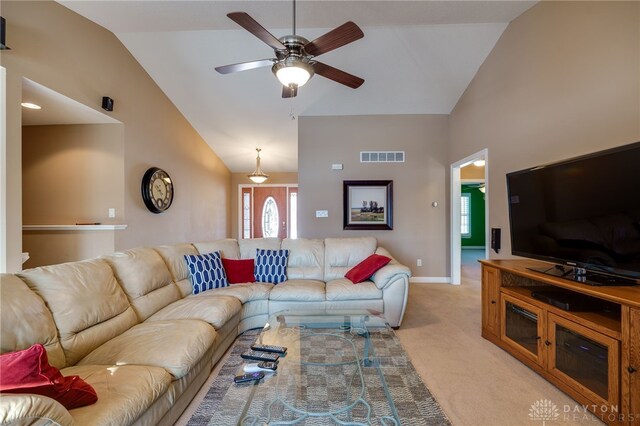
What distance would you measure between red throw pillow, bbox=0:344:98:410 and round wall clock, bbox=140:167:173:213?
325 centimetres

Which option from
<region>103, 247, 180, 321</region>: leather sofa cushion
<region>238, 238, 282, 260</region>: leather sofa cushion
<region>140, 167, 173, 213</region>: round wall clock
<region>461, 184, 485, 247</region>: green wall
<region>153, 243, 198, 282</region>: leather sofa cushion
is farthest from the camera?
<region>461, 184, 485, 247</region>: green wall

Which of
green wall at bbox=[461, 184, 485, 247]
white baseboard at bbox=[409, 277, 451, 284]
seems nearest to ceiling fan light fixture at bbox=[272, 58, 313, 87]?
white baseboard at bbox=[409, 277, 451, 284]

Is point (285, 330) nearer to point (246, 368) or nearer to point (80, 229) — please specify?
point (246, 368)

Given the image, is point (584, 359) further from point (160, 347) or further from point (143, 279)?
point (143, 279)

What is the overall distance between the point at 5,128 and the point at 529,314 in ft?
14.9

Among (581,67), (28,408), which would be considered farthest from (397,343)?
(581,67)

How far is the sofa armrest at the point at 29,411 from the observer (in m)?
0.81

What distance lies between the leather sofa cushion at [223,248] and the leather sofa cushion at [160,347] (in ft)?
4.52

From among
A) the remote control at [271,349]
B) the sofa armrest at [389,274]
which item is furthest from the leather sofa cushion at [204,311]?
the sofa armrest at [389,274]

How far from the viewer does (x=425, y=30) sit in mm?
3268

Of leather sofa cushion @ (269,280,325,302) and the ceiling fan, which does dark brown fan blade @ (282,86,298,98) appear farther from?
leather sofa cushion @ (269,280,325,302)

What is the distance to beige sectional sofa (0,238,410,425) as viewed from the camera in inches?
47.6

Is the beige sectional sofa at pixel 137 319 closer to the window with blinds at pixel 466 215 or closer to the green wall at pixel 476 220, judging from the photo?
the window with blinds at pixel 466 215

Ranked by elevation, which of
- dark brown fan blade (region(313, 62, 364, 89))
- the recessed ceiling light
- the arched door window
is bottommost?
the arched door window
